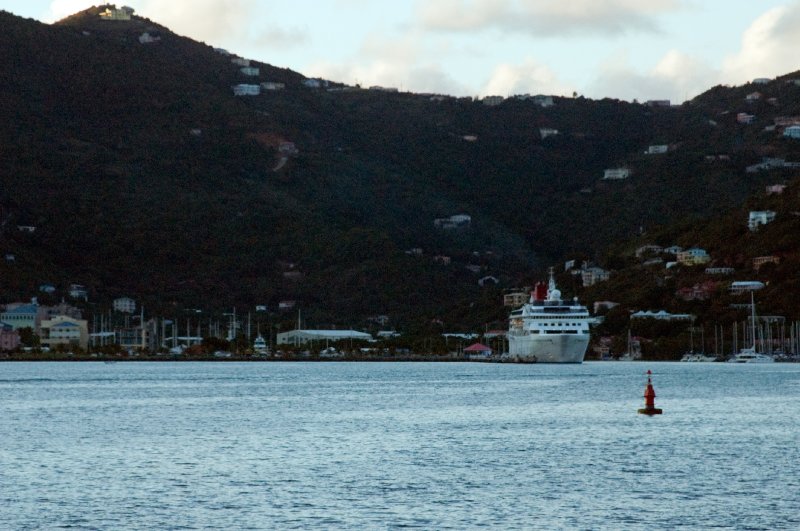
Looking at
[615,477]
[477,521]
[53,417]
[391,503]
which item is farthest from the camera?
[53,417]

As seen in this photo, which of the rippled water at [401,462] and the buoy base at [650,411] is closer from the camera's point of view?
the rippled water at [401,462]

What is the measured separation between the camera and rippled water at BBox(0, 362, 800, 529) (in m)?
47.0

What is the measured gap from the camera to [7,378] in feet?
508

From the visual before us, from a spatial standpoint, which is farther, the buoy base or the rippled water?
the buoy base

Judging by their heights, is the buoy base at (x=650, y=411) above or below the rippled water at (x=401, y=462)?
above

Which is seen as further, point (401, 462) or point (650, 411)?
point (650, 411)

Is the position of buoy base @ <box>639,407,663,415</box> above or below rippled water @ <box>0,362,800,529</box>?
above

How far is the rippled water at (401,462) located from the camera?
154ft

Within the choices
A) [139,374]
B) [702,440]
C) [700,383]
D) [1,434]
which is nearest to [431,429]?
[702,440]

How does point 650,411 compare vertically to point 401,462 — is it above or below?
above

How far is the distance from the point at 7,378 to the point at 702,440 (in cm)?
9941

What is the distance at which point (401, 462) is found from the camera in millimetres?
61531

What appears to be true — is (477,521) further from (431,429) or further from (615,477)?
(431,429)

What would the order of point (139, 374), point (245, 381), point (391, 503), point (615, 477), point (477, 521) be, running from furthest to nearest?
point (139, 374) < point (245, 381) < point (615, 477) < point (391, 503) < point (477, 521)
